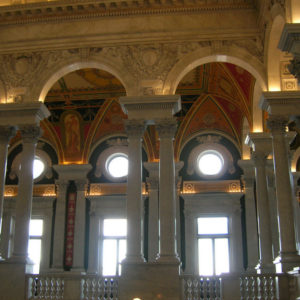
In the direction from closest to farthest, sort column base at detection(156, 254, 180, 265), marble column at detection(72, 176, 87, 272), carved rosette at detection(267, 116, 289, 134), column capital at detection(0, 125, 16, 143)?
1. column base at detection(156, 254, 180, 265)
2. carved rosette at detection(267, 116, 289, 134)
3. column capital at detection(0, 125, 16, 143)
4. marble column at detection(72, 176, 87, 272)

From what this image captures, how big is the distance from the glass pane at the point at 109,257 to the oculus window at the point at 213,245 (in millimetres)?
3253

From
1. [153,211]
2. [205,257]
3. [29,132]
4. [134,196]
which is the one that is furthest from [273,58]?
[205,257]

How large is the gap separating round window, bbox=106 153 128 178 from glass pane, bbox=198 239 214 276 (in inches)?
162

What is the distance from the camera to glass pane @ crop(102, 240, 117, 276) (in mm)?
18047

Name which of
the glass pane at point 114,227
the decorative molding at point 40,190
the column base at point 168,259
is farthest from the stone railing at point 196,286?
the decorative molding at point 40,190

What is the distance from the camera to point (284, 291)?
1092cm

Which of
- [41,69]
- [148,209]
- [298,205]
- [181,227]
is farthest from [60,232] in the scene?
[298,205]

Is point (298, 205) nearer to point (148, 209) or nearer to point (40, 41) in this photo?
point (148, 209)

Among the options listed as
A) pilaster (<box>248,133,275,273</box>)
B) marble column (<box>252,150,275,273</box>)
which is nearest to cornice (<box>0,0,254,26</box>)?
pilaster (<box>248,133,275,273</box>)

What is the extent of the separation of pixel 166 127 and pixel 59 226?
7493 millimetres

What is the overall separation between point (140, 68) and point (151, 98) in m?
1.10

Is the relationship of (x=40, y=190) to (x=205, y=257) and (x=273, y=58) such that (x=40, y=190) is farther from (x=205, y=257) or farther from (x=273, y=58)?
(x=273, y=58)

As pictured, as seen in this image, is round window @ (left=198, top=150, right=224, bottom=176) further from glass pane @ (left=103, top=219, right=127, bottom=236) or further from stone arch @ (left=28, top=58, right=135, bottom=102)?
stone arch @ (left=28, top=58, right=135, bottom=102)

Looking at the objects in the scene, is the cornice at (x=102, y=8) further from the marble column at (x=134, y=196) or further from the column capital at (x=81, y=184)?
the column capital at (x=81, y=184)
